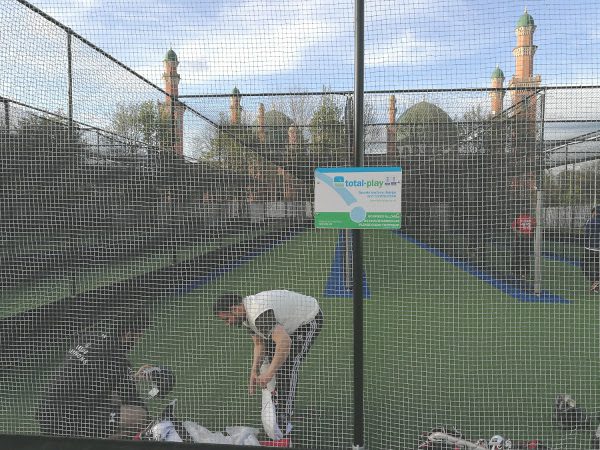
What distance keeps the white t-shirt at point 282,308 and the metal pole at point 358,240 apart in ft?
2.04

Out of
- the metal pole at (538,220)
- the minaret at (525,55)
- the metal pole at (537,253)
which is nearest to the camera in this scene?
the minaret at (525,55)

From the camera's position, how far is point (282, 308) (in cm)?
270

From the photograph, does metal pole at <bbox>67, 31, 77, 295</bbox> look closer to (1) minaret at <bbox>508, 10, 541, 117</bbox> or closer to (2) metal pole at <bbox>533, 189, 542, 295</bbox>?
(1) minaret at <bbox>508, 10, 541, 117</bbox>

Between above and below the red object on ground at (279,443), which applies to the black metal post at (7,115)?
above

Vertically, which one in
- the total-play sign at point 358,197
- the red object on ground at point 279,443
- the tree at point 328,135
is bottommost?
the red object on ground at point 279,443

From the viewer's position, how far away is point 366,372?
3.66m

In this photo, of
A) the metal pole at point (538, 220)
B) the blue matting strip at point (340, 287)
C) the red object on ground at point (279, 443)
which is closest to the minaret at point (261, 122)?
the red object on ground at point (279, 443)

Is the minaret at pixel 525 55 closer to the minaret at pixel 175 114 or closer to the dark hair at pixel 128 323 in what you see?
the minaret at pixel 175 114

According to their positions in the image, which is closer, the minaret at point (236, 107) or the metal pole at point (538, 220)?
the minaret at point (236, 107)

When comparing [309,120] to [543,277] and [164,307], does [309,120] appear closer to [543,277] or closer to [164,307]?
[164,307]

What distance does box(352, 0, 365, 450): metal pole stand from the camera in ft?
6.81

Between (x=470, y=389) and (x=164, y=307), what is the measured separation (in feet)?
8.38

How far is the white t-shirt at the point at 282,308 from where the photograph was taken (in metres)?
2.64

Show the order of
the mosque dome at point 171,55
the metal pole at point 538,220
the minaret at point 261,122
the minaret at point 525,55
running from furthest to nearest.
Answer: the metal pole at point 538,220 → the minaret at point 261,122 → the mosque dome at point 171,55 → the minaret at point 525,55
